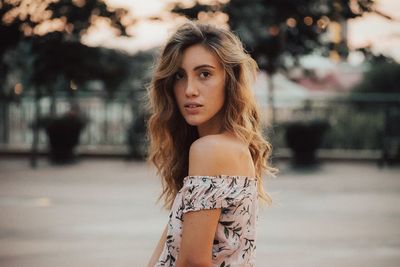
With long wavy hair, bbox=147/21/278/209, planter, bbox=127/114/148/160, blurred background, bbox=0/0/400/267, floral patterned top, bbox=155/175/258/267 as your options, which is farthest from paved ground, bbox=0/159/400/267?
planter, bbox=127/114/148/160

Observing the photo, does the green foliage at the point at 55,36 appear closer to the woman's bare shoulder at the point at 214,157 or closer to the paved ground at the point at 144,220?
the paved ground at the point at 144,220

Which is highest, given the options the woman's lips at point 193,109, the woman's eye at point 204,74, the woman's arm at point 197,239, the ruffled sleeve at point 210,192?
the woman's eye at point 204,74

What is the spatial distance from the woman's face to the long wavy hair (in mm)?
22

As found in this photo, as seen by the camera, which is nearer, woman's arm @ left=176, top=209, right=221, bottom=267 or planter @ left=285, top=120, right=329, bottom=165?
woman's arm @ left=176, top=209, right=221, bottom=267

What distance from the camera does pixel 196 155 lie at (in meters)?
1.95

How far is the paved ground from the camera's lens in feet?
19.0

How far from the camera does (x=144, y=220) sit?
293 inches

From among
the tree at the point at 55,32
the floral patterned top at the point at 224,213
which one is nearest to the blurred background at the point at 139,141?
the tree at the point at 55,32

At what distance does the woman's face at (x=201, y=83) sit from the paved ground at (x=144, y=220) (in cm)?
149

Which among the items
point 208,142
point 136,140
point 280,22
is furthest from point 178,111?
point 136,140

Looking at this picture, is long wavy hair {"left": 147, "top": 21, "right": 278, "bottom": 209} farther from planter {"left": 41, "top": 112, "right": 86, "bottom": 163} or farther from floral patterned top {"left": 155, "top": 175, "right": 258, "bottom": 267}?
planter {"left": 41, "top": 112, "right": 86, "bottom": 163}

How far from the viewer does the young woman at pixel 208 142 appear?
6.35 ft

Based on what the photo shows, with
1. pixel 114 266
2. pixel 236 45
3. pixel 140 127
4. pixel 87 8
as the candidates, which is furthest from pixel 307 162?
pixel 236 45

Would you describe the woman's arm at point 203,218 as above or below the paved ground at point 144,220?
above
